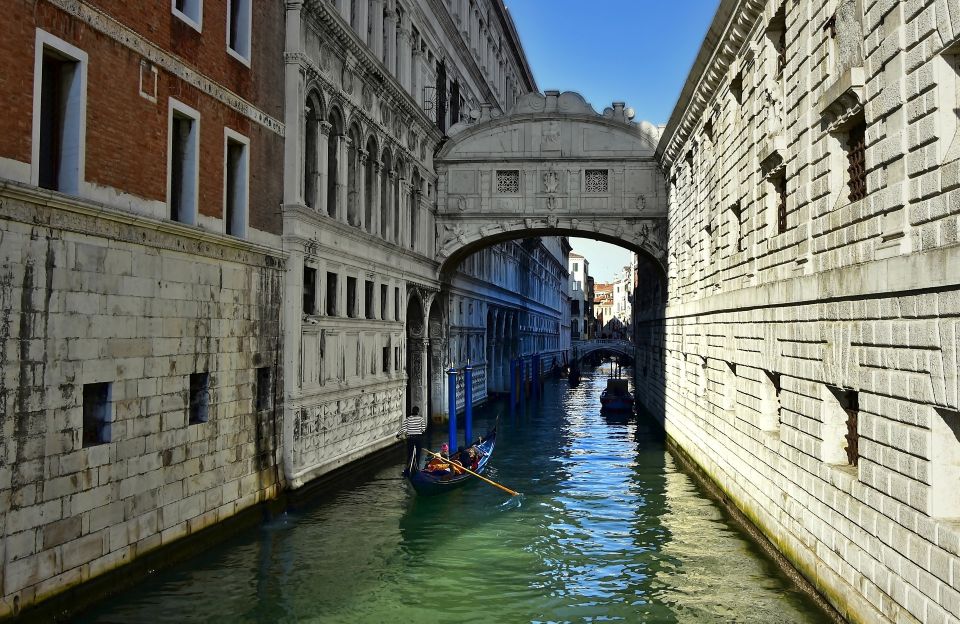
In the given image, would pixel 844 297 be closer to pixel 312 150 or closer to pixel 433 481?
pixel 433 481

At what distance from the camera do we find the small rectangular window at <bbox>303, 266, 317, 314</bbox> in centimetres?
1482

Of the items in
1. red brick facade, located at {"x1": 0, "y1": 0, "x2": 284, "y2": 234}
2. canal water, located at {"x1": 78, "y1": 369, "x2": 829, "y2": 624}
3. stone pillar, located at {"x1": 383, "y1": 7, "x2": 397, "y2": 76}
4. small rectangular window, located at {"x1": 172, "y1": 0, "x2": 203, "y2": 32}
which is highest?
stone pillar, located at {"x1": 383, "y1": 7, "x2": 397, "y2": 76}

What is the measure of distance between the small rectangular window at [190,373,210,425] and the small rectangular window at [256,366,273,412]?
1.67 m

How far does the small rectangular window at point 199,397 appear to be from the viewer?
1130 cm

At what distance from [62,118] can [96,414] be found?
10.3ft

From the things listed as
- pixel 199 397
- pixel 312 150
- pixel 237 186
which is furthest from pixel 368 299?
pixel 199 397

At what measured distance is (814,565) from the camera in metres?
9.27

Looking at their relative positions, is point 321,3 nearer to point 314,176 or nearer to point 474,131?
point 314,176

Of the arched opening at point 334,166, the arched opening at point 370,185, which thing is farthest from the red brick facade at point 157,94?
the arched opening at point 370,185

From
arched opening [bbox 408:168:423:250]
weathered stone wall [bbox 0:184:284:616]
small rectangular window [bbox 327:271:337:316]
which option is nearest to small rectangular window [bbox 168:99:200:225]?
weathered stone wall [bbox 0:184:284:616]

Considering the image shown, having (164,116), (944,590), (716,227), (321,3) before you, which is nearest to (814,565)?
(944,590)

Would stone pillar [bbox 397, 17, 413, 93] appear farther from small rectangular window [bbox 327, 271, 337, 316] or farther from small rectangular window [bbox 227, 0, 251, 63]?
small rectangular window [bbox 227, 0, 251, 63]

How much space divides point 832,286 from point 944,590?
340cm

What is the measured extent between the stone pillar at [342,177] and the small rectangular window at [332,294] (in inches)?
44.7
